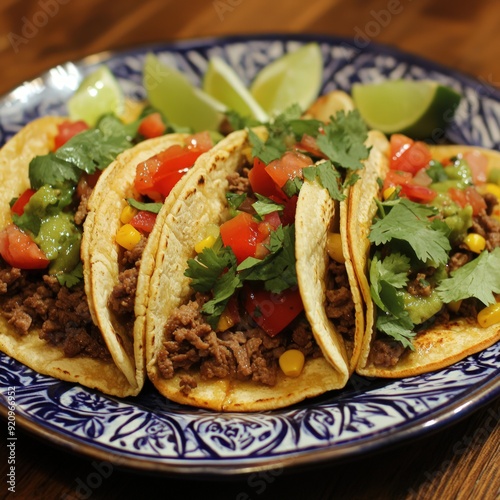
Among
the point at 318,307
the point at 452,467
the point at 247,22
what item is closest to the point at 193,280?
the point at 318,307

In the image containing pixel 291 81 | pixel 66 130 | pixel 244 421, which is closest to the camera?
pixel 244 421

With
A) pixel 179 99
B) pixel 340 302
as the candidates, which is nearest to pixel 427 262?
pixel 340 302

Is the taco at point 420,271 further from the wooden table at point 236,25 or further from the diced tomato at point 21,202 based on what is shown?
the wooden table at point 236,25

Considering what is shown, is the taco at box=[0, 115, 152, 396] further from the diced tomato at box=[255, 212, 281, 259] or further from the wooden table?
the wooden table

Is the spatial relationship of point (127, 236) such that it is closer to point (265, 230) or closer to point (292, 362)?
point (265, 230)

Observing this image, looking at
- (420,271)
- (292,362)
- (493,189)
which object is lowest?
(493,189)

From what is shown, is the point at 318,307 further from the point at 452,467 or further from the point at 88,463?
the point at 88,463

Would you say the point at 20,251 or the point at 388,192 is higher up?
the point at 20,251
